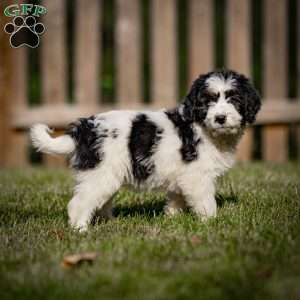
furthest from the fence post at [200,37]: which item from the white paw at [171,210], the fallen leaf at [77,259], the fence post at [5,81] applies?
the fallen leaf at [77,259]

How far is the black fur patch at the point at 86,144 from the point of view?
491cm

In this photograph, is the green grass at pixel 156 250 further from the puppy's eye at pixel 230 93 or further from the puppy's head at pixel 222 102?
the puppy's eye at pixel 230 93

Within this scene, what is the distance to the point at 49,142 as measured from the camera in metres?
5.04

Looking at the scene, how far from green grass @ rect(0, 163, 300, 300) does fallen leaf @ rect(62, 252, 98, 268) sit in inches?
1.7

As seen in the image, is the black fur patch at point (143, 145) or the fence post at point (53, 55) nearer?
the black fur patch at point (143, 145)

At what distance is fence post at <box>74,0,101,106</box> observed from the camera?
10.2m

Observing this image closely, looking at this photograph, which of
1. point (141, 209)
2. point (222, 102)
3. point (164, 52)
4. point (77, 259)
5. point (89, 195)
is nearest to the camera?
point (77, 259)

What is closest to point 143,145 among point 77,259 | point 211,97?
point 211,97

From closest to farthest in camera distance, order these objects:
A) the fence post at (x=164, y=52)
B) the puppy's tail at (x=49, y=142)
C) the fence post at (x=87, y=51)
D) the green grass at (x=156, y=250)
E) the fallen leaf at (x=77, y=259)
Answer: the green grass at (x=156, y=250)
the fallen leaf at (x=77, y=259)
the puppy's tail at (x=49, y=142)
the fence post at (x=164, y=52)
the fence post at (x=87, y=51)

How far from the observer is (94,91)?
1027 cm

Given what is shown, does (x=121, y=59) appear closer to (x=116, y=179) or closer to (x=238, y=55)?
(x=238, y=55)

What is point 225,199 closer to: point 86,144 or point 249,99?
point 249,99

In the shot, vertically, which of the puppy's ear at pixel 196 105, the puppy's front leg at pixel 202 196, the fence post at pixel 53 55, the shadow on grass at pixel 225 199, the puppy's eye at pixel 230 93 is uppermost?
the fence post at pixel 53 55

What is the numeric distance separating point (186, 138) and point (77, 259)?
1772mm
